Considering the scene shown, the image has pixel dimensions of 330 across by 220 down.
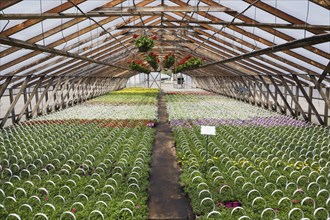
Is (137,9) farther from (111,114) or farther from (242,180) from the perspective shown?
(111,114)

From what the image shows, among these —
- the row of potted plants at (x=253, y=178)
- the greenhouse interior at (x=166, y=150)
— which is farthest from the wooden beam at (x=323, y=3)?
the row of potted plants at (x=253, y=178)

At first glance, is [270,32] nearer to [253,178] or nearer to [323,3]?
[323,3]

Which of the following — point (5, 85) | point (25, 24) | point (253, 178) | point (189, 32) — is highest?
point (189, 32)

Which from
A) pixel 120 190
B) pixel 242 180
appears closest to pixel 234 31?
pixel 242 180

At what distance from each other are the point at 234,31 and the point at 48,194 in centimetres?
1017

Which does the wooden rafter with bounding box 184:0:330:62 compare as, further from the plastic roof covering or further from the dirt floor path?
the dirt floor path

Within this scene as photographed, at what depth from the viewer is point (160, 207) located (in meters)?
6.46

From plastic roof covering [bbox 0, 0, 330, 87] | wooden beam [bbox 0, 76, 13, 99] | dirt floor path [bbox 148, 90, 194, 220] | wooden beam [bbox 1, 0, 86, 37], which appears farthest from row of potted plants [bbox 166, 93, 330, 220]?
wooden beam [bbox 0, 76, 13, 99]

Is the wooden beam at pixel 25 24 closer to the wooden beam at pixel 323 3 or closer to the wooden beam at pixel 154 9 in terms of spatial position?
the wooden beam at pixel 154 9

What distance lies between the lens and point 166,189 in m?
7.49

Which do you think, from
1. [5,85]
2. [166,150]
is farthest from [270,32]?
[5,85]

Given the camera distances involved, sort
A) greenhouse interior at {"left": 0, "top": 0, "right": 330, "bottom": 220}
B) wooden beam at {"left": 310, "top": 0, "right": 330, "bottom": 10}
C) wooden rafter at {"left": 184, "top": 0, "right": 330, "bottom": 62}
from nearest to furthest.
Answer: greenhouse interior at {"left": 0, "top": 0, "right": 330, "bottom": 220}
wooden beam at {"left": 310, "top": 0, "right": 330, "bottom": 10}
wooden rafter at {"left": 184, "top": 0, "right": 330, "bottom": 62}

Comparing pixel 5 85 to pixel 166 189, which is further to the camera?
pixel 5 85

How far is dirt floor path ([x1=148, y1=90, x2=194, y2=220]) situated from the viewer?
622cm
